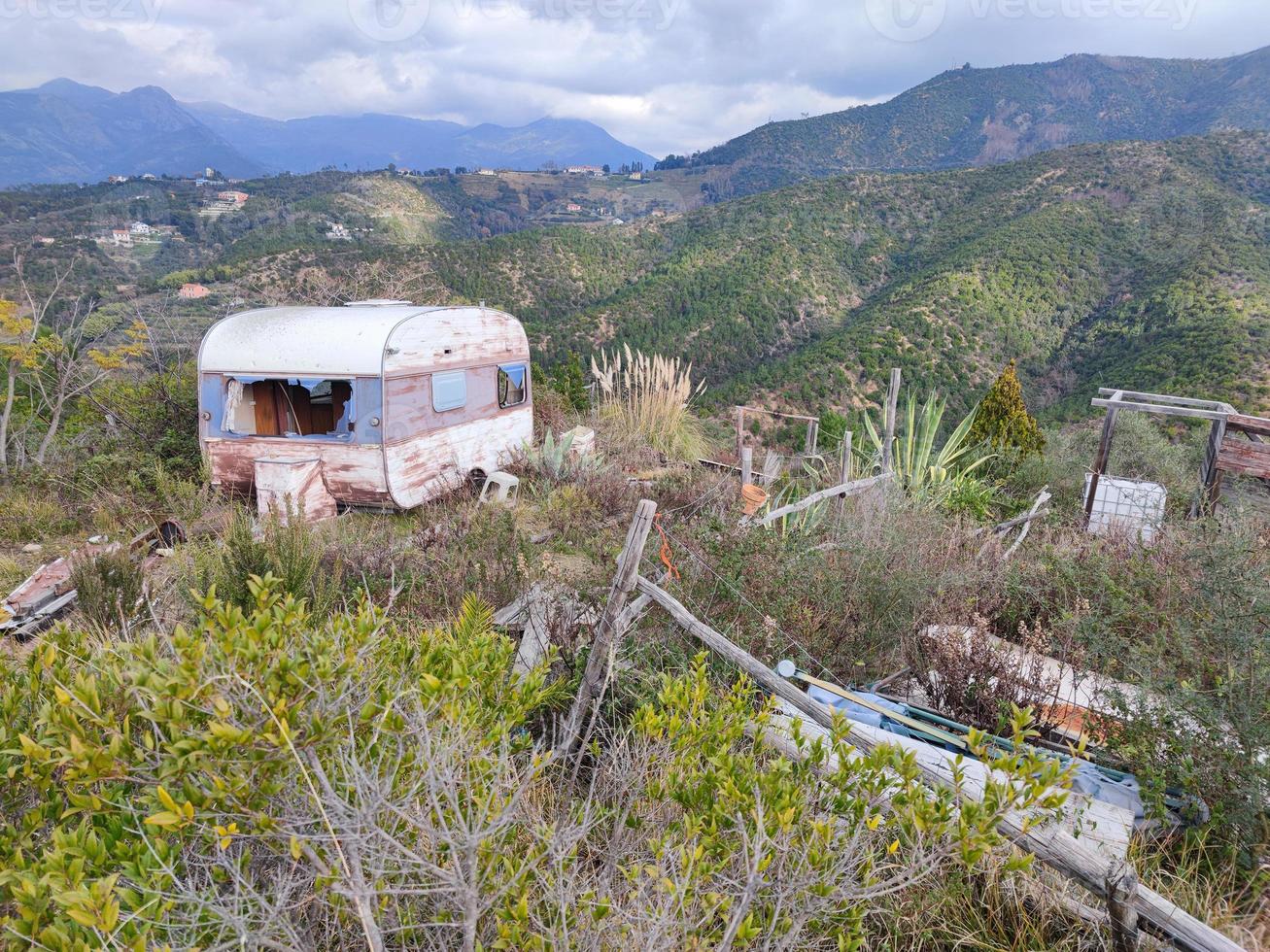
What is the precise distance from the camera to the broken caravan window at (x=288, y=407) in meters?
6.95

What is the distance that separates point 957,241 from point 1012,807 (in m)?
35.0

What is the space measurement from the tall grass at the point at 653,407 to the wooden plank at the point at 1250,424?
6.32m

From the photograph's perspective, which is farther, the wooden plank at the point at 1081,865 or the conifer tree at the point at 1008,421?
the conifer tree at the point at 1008,421

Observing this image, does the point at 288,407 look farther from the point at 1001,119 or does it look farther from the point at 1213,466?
the point at 1001,119

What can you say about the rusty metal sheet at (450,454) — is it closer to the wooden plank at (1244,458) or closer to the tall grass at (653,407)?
the tall grass at (653,407)

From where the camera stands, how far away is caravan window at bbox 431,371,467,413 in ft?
24.4

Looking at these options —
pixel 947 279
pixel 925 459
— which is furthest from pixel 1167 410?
pixel 947 279

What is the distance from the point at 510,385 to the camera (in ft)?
29.8

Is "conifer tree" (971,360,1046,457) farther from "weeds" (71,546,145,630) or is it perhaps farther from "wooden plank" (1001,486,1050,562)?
"weeds" (71,546,145,630)

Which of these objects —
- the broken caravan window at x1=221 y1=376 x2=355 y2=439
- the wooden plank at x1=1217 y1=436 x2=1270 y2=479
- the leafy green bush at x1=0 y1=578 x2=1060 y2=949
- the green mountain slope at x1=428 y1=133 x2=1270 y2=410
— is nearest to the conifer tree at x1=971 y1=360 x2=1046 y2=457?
the wooden plank at x1=1217 y1=436 x2=1270 y2=479

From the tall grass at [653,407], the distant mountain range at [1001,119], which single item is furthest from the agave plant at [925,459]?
the distant mountain range at [1001,119]

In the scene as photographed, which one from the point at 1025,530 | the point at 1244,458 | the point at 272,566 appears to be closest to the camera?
the point at 272,566

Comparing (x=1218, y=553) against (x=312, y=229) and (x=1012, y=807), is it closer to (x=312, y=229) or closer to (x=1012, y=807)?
(x=1012, y=807)

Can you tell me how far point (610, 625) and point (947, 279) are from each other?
89.6ft
